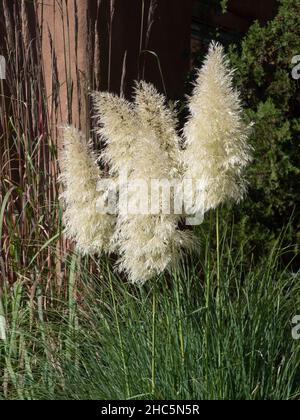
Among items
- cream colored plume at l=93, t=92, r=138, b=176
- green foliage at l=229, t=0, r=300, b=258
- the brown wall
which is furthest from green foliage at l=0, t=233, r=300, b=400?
green foliage at l=229, t=0, r=300, b=258

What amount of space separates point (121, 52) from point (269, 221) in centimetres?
154

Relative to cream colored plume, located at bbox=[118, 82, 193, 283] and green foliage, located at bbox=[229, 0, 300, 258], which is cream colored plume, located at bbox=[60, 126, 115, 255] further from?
green foliage, located at bbox=[229, 0, 300, 258]

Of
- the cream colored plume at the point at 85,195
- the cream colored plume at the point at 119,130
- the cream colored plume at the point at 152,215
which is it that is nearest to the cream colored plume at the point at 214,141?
the cream colored plume at the point at 152,215

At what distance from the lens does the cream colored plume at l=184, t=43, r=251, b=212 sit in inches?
117

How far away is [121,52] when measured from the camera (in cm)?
561

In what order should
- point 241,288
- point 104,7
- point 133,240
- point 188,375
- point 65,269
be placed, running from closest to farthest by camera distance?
1. point 133,240
2. point 188,375
3. point 241,288
4. point 65,269
5. point 104,7

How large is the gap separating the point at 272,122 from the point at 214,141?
245 cm

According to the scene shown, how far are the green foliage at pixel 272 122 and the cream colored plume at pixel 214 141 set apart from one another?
2.27m

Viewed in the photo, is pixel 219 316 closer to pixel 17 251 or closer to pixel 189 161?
pixel 189 161

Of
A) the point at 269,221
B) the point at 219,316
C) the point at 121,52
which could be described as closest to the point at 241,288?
the point at 219,316

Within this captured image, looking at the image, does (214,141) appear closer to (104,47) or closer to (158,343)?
(158,343)

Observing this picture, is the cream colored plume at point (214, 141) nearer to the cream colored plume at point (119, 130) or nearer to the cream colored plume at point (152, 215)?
the cream colored plume at point (152, 215)

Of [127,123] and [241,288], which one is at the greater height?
[127,123]
